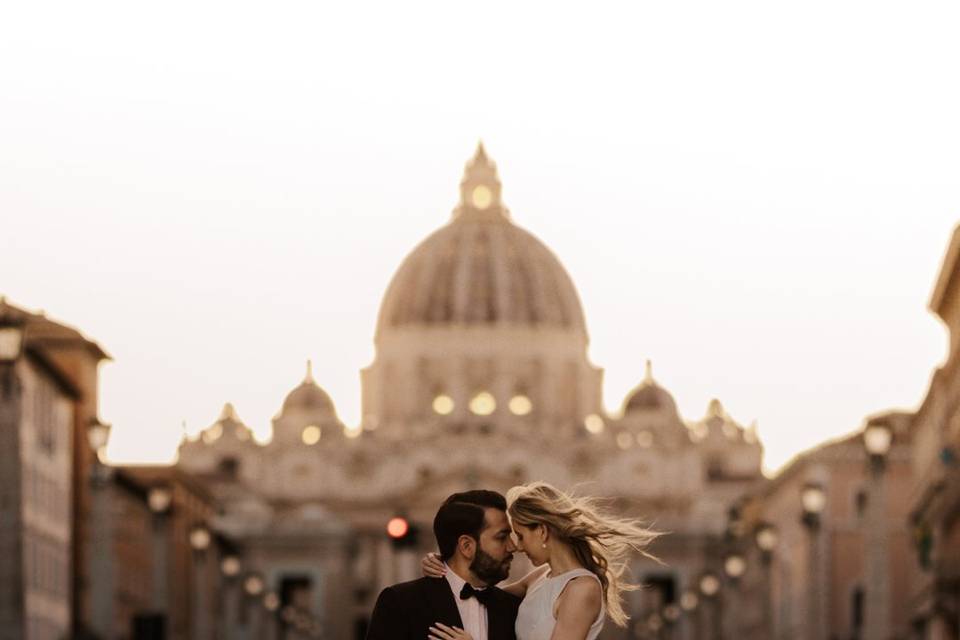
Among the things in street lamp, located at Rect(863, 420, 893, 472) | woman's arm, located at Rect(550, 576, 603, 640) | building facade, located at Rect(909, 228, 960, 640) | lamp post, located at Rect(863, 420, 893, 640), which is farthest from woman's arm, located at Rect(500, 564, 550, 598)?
building facade, located at Rect(909, 228, 960, 640)

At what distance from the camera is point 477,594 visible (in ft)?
42.2

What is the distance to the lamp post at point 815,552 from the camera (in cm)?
3816

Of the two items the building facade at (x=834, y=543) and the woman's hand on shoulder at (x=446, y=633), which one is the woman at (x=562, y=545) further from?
the building facade at (x=834, y=543)

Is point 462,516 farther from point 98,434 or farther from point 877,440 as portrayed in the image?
point 98,434

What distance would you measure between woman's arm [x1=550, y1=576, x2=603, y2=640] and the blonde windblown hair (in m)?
0.18

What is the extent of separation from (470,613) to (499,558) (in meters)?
0.28

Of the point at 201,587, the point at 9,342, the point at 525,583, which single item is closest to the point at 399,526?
the point at 525,583

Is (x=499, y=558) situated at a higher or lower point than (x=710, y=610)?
lower

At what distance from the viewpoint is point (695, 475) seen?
197000 mm

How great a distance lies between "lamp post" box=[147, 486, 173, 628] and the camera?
144 feet

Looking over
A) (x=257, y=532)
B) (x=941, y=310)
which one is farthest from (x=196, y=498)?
(x=941, y=310)

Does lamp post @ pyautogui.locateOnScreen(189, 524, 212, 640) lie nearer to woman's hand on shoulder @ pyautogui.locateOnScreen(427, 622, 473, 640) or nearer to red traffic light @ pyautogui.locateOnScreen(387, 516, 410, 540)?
red traffic light @ pyautogui.locateOnScreen(387, 516, 410, 540)

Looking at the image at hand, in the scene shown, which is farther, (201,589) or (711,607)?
(711,607)

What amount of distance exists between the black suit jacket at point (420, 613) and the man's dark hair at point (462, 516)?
0.57 ft
